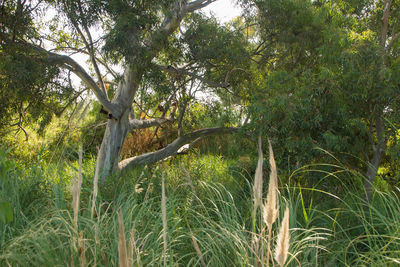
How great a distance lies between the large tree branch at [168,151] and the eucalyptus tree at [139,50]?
0.02 metres

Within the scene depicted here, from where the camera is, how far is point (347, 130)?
5.23 meters

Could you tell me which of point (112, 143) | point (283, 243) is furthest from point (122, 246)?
point (112, 143)

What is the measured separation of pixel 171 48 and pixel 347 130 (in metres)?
4.09

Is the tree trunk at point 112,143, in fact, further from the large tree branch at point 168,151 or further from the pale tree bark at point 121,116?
the large tree branch at point 168,151

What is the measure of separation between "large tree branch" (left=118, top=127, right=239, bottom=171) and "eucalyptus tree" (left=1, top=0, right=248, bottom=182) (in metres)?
0.02

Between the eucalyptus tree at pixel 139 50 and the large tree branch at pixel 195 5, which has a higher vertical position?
the large tree branch at pixel 195 5

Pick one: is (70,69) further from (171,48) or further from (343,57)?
(343,57)

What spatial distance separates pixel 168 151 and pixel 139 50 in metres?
3.48

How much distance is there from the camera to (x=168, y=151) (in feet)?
30.5

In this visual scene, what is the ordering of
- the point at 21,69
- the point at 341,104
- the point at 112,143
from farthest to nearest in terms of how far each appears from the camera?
the point at 112,143 < the point at 21,69 < the point at 341,104

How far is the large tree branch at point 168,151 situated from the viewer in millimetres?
8898

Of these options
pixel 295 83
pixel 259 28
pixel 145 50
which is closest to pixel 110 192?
pixel 145 50

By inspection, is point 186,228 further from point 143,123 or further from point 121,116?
point 143,123

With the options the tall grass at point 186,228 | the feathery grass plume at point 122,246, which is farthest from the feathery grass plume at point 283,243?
the feathery grass plume at point 122,246
